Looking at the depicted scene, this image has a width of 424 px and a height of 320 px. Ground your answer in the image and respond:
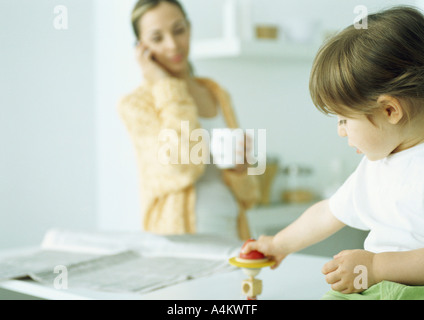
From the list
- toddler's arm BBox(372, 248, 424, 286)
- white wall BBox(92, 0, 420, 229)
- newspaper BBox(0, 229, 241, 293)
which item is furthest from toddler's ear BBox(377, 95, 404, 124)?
white wall BBox(92, 0, 420, 229)

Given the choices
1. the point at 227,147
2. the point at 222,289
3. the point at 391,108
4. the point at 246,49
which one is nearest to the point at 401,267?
the point at 391,108

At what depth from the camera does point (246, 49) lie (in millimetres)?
1973

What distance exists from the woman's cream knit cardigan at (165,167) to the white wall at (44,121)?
351 mm

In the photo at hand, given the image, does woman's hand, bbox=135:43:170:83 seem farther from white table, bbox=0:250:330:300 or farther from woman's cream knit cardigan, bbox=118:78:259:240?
white table, bbox=0:250:330:300

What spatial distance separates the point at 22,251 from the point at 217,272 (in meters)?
0.35

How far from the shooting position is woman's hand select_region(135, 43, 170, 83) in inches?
60.2

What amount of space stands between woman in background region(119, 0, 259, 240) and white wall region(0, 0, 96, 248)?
284 mm

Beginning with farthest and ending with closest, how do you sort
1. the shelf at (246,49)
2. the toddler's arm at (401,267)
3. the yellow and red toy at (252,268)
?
1. the shelf at (246,49)
2. the yellow and red toy at (252,268)
3. the toddler's arm at (401,267)

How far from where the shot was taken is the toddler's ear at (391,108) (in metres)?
0.53

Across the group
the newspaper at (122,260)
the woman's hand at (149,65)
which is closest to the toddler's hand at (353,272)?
the newspaper at (122,260)

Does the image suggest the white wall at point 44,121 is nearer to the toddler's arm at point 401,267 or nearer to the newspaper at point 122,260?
the newspaper at point 122,260

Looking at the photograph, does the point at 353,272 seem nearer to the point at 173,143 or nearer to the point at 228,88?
the point at 173,143

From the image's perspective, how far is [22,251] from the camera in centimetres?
94
